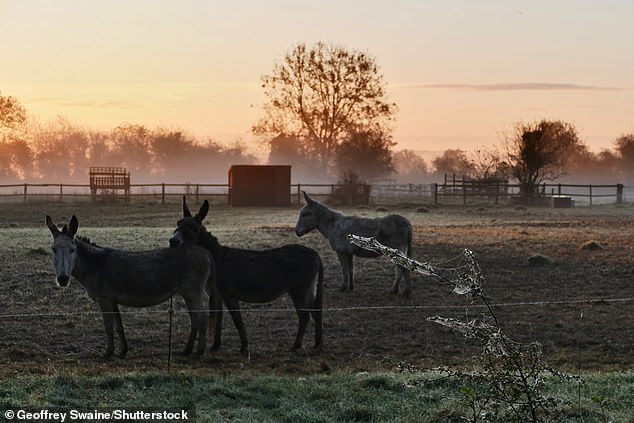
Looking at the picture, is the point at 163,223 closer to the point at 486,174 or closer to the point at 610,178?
the point at 486,174

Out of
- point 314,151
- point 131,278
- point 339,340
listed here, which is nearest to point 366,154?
point 314,151

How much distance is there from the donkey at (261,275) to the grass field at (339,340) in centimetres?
41

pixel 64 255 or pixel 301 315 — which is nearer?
pixel 64 255

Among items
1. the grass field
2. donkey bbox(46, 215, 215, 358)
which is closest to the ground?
the grass field

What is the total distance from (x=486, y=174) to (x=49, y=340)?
4906 cm

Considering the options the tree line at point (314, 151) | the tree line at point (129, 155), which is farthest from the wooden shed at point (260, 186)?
the tree line at point (129, 155)

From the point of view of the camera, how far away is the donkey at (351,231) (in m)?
15.9

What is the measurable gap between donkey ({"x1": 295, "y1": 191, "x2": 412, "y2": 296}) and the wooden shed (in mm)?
30778

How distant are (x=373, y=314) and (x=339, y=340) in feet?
6.28

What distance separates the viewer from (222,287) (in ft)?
37.1

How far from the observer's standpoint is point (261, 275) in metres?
11.4

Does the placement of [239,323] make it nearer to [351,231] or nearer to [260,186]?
[351,231]

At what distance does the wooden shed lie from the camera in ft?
157

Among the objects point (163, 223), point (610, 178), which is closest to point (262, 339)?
point (163, 223)
